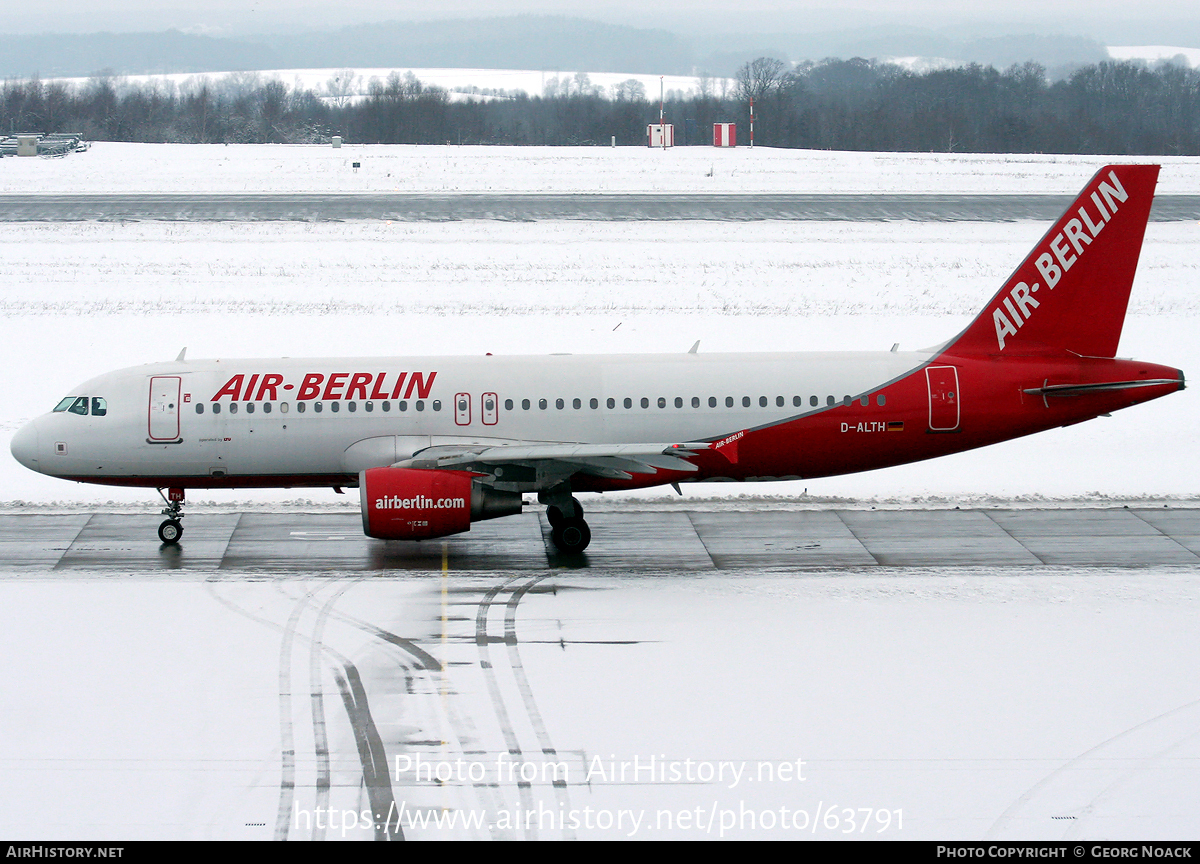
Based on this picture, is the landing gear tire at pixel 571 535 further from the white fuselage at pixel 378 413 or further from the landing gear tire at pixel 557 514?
the white fuselage at pixel 378 413

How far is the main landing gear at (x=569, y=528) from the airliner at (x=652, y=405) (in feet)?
0.13

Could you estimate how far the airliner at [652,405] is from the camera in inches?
939

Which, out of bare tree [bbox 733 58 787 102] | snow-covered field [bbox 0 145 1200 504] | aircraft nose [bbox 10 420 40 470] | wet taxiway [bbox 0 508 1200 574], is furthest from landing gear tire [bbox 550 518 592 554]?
bare tree [bbox 733 58 787 102]

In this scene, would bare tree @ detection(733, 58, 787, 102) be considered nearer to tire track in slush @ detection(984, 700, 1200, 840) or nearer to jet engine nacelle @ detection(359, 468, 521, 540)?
jet engine nacelle @ detection(359, 468, 521, 540)

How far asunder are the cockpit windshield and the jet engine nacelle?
228 inches

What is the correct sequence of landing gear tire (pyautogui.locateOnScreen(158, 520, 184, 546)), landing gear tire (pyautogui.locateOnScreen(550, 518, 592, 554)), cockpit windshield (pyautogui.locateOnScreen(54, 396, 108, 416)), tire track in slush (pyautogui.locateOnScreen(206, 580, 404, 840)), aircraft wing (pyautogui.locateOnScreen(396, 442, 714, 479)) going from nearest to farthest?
tire track in slush (pyautogui.locateOnScreen(206, 580, 404, 840)) < aircraft wing (pyautogui.locateOnScreen(396, 442, 714, 479)) < landing gear tire (pyautogui.locateOnScreen(550, 518, 592, 554)) < cockpit windshield (pyautogui.locateOnScreen(54, 396, 108, 416)) < landing gear tire (pyautogui.locateOnScreen(158, 520, 184, 546))

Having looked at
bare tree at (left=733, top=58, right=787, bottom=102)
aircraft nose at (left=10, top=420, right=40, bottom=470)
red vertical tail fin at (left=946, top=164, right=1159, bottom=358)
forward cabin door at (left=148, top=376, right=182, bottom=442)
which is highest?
bare tree at (left=733, top=58, right=787, bottom=102)

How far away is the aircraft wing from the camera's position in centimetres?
2197

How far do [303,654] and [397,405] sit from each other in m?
6.36

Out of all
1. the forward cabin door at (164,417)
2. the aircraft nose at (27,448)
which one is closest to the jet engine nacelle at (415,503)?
the forward cabin door at (164,417)

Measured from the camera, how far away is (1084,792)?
48.3 feet

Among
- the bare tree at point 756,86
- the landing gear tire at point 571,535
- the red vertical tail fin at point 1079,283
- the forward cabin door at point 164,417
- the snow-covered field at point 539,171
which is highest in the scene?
the bare tree at point 756,86

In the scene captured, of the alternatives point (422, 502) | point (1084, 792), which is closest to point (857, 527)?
point (422, 502)

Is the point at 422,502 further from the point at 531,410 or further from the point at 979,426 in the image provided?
the point at 979,426
